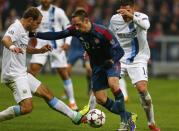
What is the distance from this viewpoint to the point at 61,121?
1445cm

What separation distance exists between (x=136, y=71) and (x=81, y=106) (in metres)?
4.07

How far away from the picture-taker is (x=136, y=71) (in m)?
13.4

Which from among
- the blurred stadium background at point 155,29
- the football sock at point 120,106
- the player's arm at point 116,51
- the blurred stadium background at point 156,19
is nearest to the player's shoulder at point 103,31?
the player's arm at point 116,51

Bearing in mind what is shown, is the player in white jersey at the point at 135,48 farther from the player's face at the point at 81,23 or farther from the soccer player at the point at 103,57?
the player's face at the point at 81,23

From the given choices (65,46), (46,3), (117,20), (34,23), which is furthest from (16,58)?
(46,3)

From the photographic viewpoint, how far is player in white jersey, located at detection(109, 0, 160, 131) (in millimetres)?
13102

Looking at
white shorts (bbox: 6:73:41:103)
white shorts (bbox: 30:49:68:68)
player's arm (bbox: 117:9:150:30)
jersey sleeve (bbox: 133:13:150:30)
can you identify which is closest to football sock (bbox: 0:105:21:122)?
white shorts (bbox: 6:73:41:103)

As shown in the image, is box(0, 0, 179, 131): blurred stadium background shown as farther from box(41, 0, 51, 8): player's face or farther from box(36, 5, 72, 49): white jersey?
box(41, 0, 51, 8): player's face

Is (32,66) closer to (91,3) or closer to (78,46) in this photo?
(78,46)

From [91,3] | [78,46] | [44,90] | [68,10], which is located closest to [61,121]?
[44,90]

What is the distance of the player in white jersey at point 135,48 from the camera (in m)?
13.1

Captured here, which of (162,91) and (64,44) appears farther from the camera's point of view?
(162,91)

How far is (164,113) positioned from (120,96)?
13.4 feet

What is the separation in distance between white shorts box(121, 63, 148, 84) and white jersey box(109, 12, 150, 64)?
0.28ft
